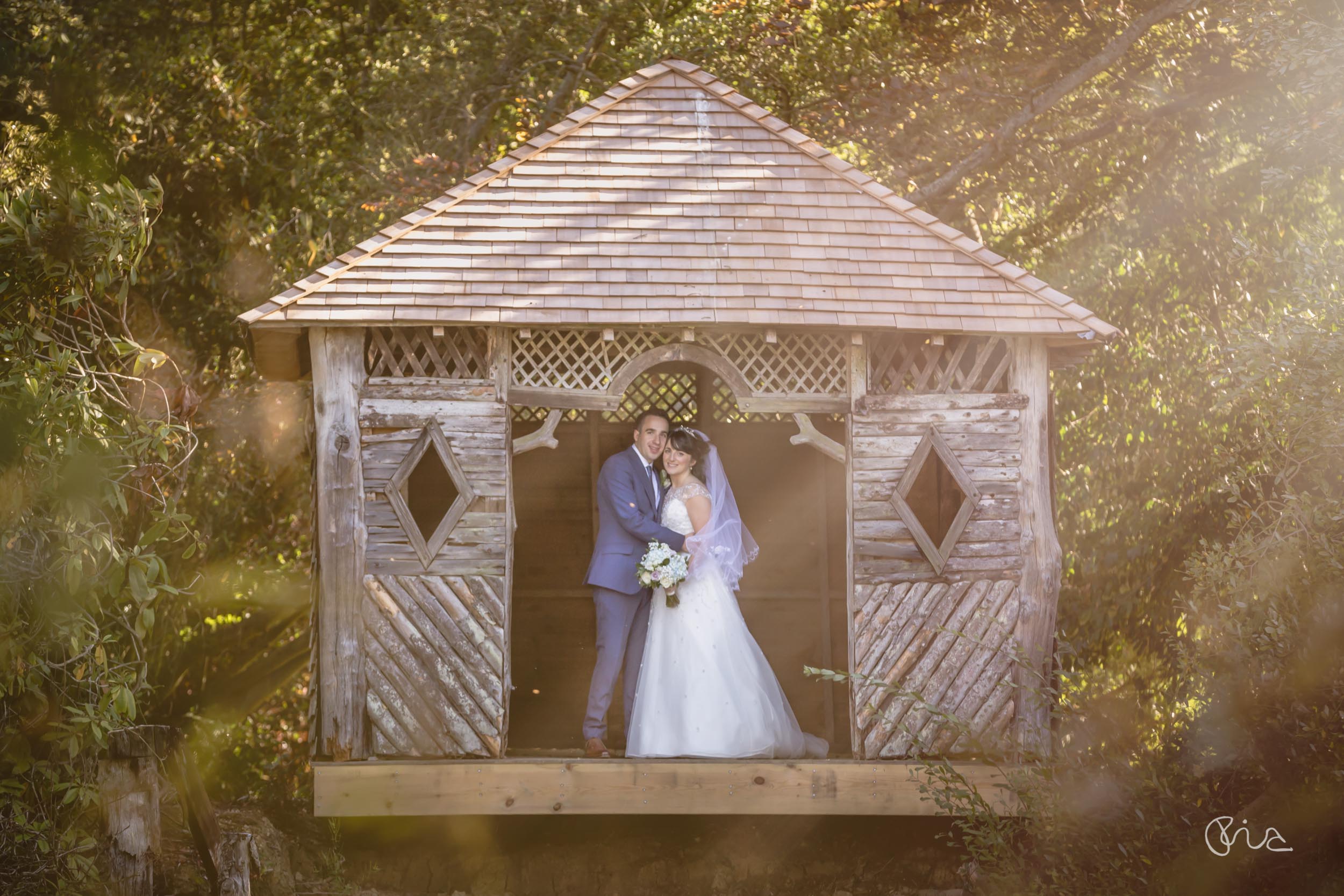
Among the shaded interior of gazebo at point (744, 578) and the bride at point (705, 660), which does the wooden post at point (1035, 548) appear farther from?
the shaded interior of gazebo at point (744, 578)

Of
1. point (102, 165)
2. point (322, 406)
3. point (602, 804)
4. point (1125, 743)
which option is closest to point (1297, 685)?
point (1125, 743)

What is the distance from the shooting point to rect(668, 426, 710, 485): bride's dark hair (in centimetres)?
902

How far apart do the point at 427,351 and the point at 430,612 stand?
1688 millimetres

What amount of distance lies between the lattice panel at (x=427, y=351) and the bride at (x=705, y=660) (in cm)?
150

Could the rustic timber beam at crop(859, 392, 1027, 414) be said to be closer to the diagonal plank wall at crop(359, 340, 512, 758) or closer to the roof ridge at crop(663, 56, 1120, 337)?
the roof ridge at crop(663, 56, 1120, 337)

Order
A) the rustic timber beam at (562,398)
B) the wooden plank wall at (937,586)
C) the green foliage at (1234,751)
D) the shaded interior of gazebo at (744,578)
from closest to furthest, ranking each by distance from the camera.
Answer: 1. the green foliage at (1234,751)
2. the rustic timber beam at (562,398)
3. the wooden plank wall at (937,586)
4. the shaded interior of gazebo at (744,578)

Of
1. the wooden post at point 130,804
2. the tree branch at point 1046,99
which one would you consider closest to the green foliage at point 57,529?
the wooden post at point 130,804

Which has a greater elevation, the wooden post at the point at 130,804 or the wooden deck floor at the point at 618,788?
the wooden post at the point at 130,804

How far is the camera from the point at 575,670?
10992 millimetres

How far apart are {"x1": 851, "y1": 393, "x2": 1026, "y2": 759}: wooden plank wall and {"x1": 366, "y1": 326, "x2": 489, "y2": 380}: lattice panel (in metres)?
2.53

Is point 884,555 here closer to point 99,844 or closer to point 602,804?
point 602,804

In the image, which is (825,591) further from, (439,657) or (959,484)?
(439,657)

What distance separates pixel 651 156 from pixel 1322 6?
6745mm

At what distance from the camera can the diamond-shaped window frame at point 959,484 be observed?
8586 millimetres
